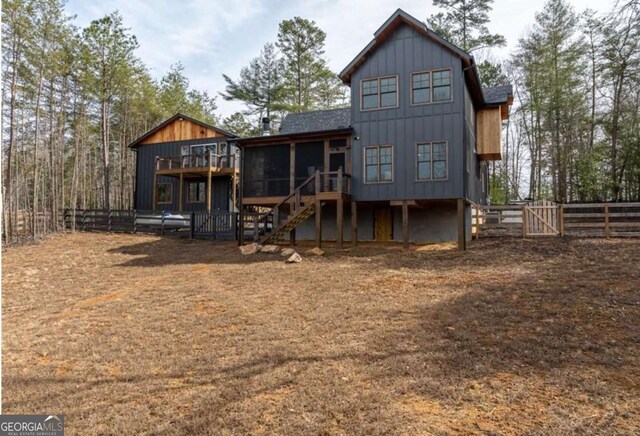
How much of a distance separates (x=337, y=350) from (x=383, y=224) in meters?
12.3

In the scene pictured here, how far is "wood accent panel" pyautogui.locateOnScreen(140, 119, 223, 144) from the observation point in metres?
25.9

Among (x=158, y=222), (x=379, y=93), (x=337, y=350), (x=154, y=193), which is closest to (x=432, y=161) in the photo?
(x=379, y=93)

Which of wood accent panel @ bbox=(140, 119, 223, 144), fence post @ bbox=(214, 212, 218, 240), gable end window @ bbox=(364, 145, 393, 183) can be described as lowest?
fence post @ bbox=(214, 212, 218, 240)

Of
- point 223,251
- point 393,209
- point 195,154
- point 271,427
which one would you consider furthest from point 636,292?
point 195,154

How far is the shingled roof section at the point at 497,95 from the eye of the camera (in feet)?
57.9

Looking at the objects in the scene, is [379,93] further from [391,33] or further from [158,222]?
[158,222]

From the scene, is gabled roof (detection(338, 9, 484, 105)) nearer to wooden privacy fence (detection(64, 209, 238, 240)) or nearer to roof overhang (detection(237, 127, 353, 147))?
roof overhang (detection(237, 127, 353, 147))

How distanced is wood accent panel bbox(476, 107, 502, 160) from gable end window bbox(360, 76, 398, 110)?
214 inches

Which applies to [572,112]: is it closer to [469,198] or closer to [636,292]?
[469,198]

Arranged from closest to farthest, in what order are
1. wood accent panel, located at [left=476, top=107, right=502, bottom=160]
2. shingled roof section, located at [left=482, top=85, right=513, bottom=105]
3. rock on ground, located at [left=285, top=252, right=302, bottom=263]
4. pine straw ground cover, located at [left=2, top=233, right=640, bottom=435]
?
1. pine straw ground cover, located at [left=2, top=233, right=640, bottom=435]
2. rock on ground, located at [left=285, top=252, right=302, bottom=263]
3. shingled roof section, located at [left=482, top=85, right=513, bottom=105]
4. wood accent panel, located at [left=476, top=107, right=502, bottom=160]

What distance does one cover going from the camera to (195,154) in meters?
24.1

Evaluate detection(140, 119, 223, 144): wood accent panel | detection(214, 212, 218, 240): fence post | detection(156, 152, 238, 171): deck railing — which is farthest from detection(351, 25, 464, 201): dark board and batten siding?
detection(140, 119, 223, 144): wood accent panel

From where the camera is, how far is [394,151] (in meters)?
14.9

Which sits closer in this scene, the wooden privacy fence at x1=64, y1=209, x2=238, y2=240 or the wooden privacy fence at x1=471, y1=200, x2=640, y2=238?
the wooden privacy fence at x1=471, y1=200, x2=640, y2=238
